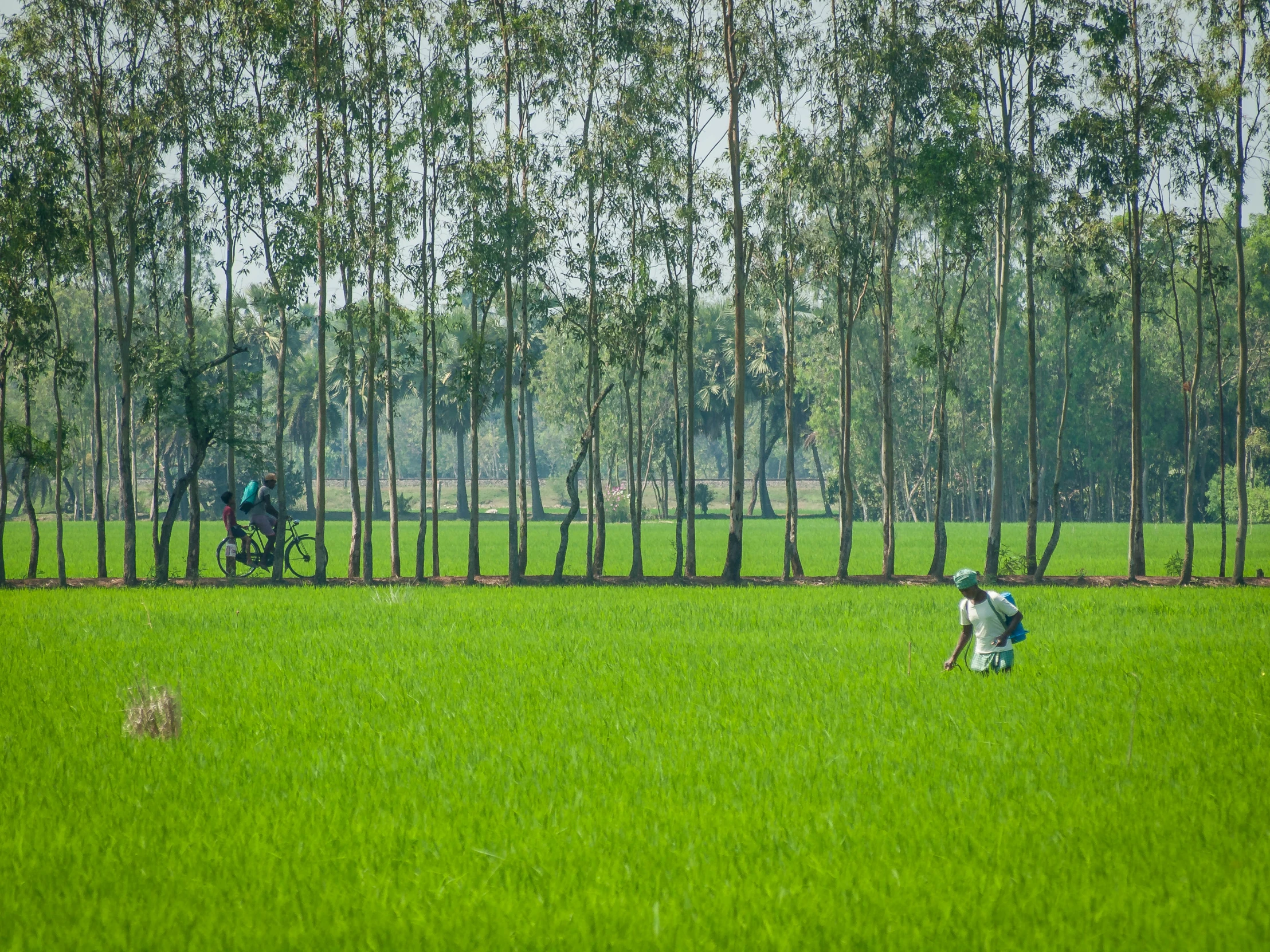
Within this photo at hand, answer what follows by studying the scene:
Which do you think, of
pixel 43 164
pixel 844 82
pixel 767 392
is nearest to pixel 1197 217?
pixel 844 82

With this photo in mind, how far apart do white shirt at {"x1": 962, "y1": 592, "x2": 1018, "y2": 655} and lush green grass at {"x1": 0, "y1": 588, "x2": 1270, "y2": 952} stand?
1.50 ft

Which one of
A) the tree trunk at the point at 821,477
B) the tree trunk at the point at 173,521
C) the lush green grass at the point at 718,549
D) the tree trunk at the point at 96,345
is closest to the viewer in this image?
the tree trunk at the point at 96,345

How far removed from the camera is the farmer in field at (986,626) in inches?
402

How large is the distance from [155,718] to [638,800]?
4504mm

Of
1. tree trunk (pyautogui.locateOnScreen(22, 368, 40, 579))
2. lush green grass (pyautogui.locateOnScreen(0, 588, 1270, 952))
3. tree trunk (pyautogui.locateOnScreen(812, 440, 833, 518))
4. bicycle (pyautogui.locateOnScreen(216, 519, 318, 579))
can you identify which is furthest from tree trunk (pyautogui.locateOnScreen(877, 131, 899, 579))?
tree trunk (pyautogui.locateOnScreen(812, 440, 833, 518))

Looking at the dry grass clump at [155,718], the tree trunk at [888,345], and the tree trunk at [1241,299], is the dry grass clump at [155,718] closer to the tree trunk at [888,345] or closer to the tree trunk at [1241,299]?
the tree trunk at [888,345]

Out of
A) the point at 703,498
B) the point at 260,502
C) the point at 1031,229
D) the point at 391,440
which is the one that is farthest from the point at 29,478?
the point at 703,498

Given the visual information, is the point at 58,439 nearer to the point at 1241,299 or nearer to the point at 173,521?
the point at 173,521

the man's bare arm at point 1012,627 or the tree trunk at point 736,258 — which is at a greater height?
the tree trunk at point 736,258

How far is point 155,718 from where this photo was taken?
8516 millimetres

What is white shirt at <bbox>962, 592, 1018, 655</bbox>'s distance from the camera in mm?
10290

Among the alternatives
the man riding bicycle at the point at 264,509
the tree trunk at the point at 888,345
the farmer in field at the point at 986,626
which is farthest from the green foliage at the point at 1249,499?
the farmer in field at the point at 986,626

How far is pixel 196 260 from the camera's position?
29.6 meters

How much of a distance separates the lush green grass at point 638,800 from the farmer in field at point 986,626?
11.7 inches
